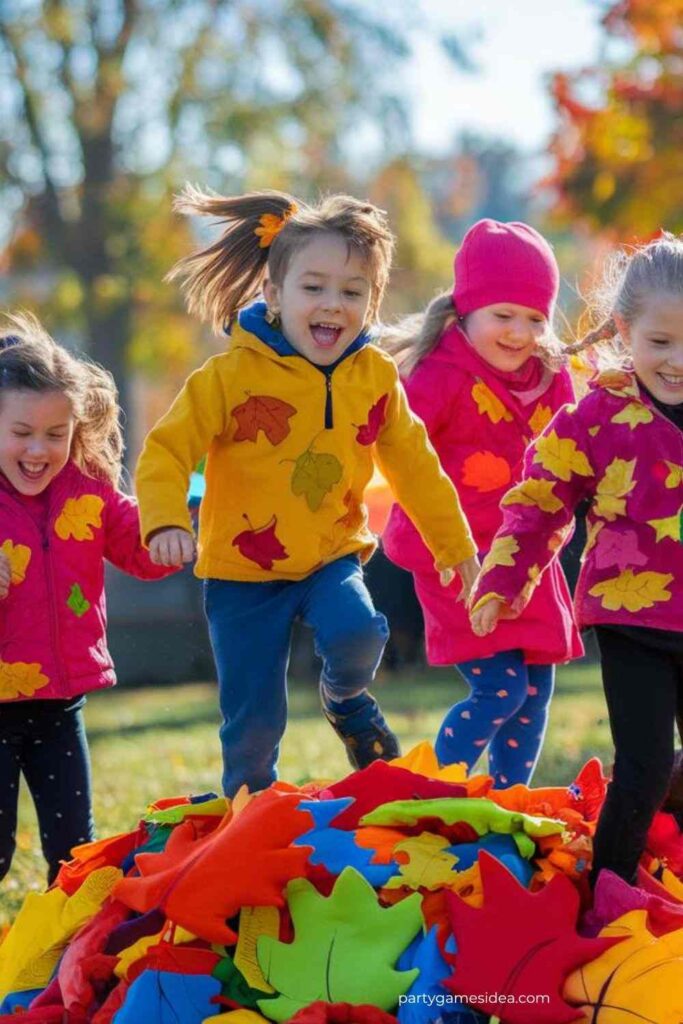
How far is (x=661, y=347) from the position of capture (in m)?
3.94

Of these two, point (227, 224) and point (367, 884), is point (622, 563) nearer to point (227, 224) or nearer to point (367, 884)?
point (367, 884)

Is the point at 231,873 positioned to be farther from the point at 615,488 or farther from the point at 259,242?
the point at 259,242

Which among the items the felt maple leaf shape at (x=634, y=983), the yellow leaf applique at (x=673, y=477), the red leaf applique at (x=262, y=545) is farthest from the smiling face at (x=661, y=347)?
the felt maple leaf shape at (x=634, y=983)

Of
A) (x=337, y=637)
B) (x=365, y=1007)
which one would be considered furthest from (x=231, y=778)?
(x=365, y=1007)

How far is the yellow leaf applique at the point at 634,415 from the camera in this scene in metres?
3.95

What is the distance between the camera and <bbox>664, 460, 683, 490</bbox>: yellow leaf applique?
12.8 feet

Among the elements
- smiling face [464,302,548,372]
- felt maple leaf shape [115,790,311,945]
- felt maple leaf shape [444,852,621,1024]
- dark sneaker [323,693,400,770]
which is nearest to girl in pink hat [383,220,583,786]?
smiling face [464,302,548,372]

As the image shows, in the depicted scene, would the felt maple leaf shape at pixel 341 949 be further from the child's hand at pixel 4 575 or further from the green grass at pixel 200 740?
the green grass at pixel 200 740

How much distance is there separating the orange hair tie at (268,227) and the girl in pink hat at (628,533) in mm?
1049

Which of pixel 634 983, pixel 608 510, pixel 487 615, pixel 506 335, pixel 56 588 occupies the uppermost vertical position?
pixel 506 335

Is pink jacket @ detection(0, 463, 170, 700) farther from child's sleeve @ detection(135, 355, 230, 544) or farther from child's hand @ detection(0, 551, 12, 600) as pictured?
child's sleeve @ detection(135, 355, 230, 544)

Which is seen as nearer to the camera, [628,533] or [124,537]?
[628,533]

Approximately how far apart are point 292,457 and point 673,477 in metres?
1.08

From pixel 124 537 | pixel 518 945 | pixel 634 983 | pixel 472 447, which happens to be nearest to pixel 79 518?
pixel 124 537
